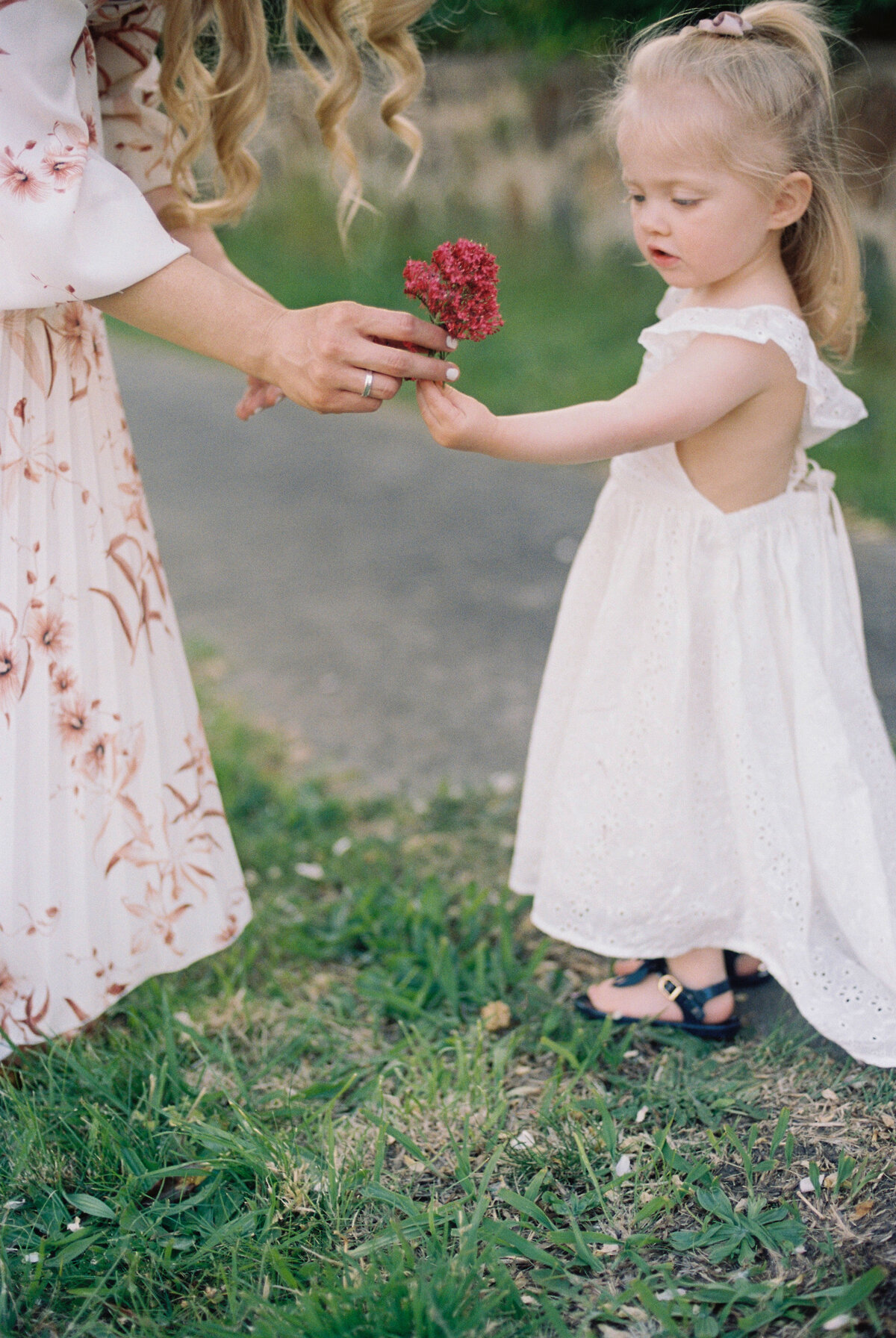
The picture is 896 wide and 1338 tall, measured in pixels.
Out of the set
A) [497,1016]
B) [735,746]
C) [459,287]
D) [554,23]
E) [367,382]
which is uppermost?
[554,23]

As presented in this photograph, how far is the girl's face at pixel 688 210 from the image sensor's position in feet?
5.51

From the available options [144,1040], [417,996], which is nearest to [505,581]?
[417,996]

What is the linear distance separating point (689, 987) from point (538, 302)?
510 centimetres

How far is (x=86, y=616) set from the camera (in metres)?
1.73

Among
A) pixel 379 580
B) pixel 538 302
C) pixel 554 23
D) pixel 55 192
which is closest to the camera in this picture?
pixel 55 192

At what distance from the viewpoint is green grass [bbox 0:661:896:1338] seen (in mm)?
1458

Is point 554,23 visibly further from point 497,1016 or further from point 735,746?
point 497,1016

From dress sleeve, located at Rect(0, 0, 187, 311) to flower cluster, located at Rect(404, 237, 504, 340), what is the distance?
32cm

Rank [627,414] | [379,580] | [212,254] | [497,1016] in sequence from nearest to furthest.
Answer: [627,414], [212,254], [497,1016], [379,580]

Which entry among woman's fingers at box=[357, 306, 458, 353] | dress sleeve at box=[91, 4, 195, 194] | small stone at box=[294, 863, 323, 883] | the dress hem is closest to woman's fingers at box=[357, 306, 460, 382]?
woman's fingers at box=[357, 306, 458, 353]

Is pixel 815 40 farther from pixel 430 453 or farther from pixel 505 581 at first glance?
pixel 430 453

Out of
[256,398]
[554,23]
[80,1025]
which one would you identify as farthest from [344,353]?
[554,23]

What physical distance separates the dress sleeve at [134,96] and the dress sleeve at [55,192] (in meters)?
0.30

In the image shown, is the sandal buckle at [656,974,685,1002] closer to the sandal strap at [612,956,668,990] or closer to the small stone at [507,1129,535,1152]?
the sandal strap at [612,956,668,990]
